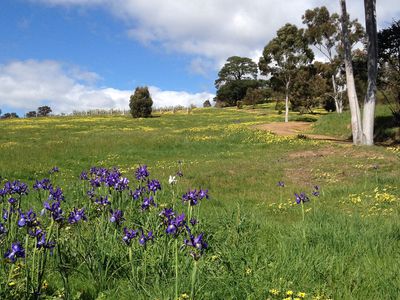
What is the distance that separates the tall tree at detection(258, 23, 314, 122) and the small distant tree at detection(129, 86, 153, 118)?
23.2m

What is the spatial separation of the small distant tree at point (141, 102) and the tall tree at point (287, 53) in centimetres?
2324

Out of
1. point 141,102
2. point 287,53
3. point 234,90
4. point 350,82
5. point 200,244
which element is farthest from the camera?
point 234,90

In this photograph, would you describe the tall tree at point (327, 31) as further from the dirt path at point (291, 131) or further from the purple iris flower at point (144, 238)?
the purple iris flower at point (144, 238)

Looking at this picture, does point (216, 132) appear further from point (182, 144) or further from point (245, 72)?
point (245, 72)

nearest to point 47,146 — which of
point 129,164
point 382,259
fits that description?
point 129,164

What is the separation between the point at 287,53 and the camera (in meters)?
49.2

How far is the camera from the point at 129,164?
20.5 meters

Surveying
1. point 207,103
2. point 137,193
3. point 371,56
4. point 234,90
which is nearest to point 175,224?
point 137,193

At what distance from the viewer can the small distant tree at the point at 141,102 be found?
65812 mm

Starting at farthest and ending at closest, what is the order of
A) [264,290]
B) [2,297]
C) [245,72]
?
[245,72], [264,290], [2,297]

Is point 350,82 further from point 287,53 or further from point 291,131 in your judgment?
point 287,53

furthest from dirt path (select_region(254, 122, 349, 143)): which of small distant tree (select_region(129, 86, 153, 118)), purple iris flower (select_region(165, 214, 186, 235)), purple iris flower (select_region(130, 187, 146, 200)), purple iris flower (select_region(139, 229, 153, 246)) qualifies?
small distant tree (select_region(129, 86, 153, 118))

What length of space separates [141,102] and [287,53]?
26.8 m

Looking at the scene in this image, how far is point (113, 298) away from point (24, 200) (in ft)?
22.6
